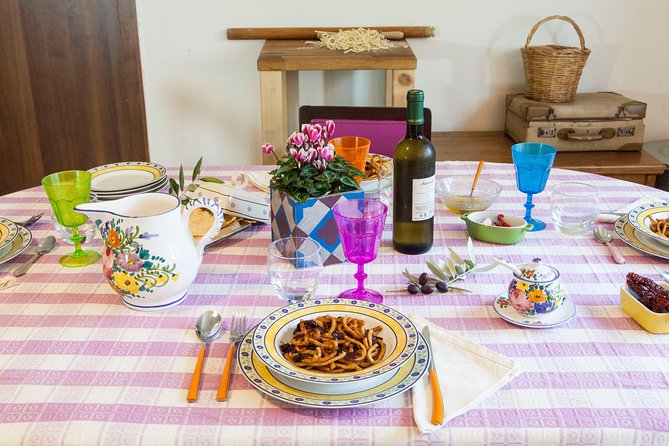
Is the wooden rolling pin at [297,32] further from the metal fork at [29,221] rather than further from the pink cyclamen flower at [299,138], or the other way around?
the pink cyclamen flower at [299,138]

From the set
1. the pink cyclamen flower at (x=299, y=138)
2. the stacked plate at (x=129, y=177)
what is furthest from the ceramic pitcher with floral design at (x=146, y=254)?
the stacked plate at (x=129, y=177)

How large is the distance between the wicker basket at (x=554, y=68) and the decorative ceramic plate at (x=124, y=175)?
1.67 m

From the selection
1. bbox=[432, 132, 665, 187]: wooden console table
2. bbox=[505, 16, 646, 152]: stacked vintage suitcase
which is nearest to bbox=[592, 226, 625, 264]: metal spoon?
bbox=[432, 132, 665, 187]: wooden console table

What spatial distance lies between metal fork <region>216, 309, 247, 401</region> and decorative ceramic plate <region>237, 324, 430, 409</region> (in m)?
0.02

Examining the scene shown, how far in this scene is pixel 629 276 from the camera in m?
1.17

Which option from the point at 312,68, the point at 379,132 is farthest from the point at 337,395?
the point at 312,68

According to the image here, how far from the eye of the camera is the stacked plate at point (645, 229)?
1358 millimetres

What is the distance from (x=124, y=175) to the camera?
5.59ft

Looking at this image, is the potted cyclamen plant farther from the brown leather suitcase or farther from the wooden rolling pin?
the wooden rolling pin

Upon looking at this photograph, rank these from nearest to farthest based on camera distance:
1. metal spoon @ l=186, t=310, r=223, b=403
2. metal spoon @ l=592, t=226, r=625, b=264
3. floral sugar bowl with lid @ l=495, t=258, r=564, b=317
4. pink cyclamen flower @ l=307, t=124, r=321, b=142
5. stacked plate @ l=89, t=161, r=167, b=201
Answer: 1. metal spoon @ l=186, t=310, r=223, b=403
2. floral sugar bowl with lid @ l=495, t=258, r=564, b=317
3. pink cyclamen flower @ l=307, t=124, r=321, b=142
4. metal spoon @ l=592, t=226, r=625, b=264
5. stacked plate @ l=89, t=161, r=167, b=201

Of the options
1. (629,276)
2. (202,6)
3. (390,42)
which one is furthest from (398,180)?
(202,6)

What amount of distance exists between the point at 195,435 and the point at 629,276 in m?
0.72

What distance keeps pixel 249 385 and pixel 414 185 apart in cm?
51

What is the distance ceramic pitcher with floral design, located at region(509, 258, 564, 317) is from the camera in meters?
1.12
